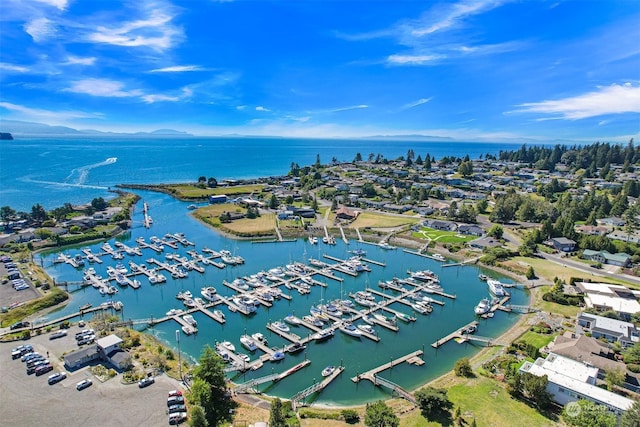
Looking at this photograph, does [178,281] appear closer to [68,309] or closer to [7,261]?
[68,309]

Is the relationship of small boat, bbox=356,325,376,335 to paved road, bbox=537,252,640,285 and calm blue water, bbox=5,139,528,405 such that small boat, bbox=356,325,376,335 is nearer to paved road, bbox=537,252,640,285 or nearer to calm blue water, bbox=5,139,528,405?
calm blue water, bbox=5,139,528,405

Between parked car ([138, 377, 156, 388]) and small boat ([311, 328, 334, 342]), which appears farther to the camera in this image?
small boat ([311, 328, 334, 342])

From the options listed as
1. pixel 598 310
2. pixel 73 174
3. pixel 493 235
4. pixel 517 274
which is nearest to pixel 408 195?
pixel 493 235

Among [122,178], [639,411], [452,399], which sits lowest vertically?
[452,399]

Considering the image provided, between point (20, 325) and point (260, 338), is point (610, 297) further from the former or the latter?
point (20, 325)

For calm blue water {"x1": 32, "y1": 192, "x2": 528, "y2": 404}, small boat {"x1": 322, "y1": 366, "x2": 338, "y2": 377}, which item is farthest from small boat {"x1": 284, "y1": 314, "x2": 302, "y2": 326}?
small boat {"x1": 322, "y1": 366, "x2": 338, "y2": 377}

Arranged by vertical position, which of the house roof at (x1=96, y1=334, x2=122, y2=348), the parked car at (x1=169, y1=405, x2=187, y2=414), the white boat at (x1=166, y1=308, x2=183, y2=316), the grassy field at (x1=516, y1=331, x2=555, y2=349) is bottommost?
the grassy field at (x1=516, y1=331, x2=555, y2=349)
